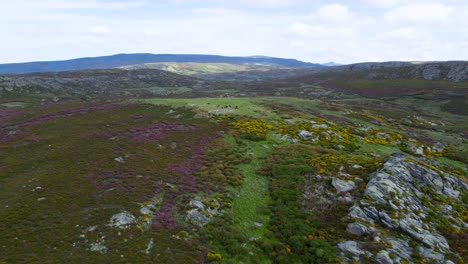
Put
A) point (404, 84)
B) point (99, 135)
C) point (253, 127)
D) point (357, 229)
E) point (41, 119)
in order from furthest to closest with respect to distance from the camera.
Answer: point (404, 84) → point (41, 119) → point (253, 127) → point (99, 135) → point (357, 229)

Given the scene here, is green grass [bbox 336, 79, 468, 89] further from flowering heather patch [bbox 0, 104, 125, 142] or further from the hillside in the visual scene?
flowering heather patch [bbox 0, 104, 125, 142]

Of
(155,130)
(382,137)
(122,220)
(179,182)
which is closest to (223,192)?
(179,182)

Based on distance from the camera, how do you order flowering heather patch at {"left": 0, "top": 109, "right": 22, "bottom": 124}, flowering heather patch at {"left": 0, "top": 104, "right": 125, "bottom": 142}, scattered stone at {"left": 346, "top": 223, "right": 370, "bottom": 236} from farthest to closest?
flowering heather patch at {"left": 0, "top": 109, "right": 22, "bottom": 124} < flowering heather patch at {"left": 0, "top": 104, "right": 125, "bottom": 142} < scattered stone at {"left": 346, "top": 223, "right": 370, "bottom": 236}

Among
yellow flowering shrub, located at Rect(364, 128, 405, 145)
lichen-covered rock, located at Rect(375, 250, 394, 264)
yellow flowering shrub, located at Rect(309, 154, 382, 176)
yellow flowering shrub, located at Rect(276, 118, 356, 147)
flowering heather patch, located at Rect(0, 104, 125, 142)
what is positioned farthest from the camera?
yellow flowering shrub, located at Rect(364, 128, 405, 145)

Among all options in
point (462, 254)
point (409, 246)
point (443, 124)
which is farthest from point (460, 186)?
point (443, 124)

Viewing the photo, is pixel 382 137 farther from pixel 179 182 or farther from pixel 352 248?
pixel 179 182

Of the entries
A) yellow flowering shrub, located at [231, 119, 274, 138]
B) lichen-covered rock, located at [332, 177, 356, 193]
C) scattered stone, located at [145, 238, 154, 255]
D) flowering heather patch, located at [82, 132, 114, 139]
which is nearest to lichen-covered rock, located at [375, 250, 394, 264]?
lichen-covered rock, located at [332, 177, 356, 193]

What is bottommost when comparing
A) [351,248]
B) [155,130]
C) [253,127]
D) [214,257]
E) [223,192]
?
[214,257]
